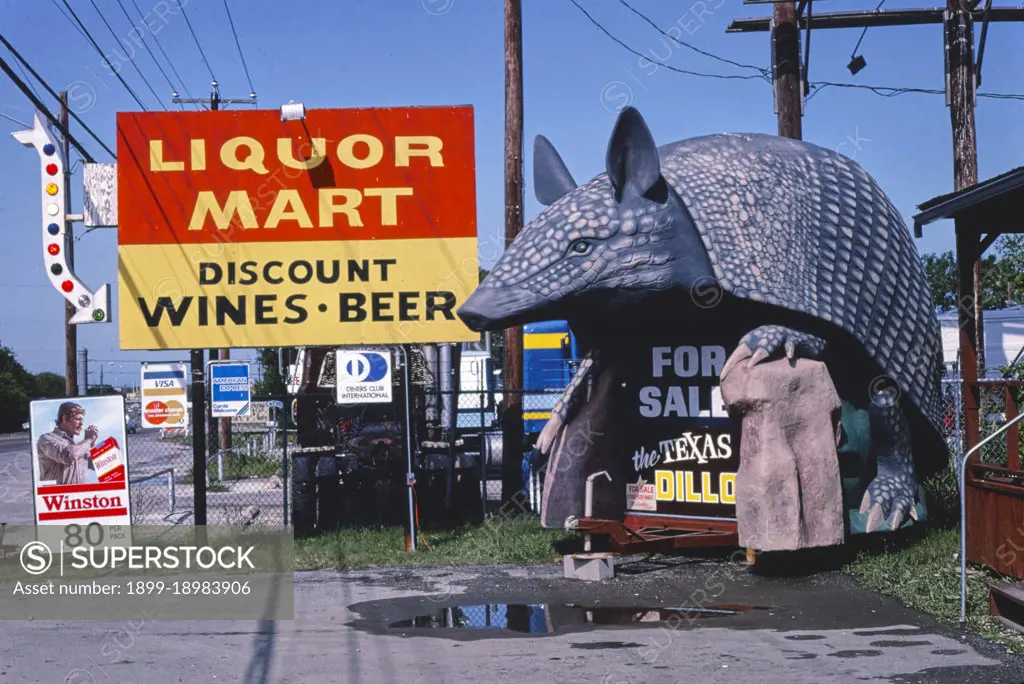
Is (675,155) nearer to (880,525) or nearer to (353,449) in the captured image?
(880,525)

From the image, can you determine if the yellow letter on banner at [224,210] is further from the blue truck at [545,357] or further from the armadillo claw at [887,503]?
the blue truck at [545,357]

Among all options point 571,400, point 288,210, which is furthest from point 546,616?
point 288,210

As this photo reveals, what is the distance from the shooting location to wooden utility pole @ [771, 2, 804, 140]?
1360 centimetres

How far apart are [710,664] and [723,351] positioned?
4.55m

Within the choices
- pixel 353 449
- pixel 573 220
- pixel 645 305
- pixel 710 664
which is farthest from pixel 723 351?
pixel 353 449

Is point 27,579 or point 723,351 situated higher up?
point 723,351

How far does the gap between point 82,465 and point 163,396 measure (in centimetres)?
124

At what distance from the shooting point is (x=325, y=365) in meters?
15.7

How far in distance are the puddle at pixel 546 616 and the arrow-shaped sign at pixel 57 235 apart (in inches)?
223

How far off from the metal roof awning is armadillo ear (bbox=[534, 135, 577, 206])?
3488mm

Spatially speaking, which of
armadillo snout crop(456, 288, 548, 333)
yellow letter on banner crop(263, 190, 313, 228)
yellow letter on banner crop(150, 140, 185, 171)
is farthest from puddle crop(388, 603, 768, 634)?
yellow letter on banner crop(150, 140, 185, 171)

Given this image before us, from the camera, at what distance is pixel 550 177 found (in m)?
11.7

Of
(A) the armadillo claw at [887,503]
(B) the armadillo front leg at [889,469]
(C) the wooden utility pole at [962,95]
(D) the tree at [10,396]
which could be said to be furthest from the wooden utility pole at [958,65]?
(D) the tree at [10,396]

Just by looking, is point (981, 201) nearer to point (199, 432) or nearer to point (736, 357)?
point (736, 357)
